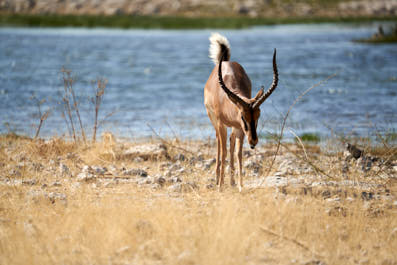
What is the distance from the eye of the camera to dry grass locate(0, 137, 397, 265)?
5207mm

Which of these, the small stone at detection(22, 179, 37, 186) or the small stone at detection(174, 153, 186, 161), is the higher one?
the small stone at detection(22, 179, 37, 186)

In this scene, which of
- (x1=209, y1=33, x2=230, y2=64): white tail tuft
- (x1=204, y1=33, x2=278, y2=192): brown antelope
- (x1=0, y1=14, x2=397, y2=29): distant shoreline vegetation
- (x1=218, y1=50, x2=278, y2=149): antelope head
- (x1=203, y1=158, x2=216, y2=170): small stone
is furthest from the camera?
(x1=0, y1=14, x2=397, y2=29): distant shoreline vegetation

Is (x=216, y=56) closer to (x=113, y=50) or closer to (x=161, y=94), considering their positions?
(x=161, y=94)

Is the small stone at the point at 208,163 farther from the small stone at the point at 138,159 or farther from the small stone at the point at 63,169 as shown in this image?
the small stone at the point at 63,169

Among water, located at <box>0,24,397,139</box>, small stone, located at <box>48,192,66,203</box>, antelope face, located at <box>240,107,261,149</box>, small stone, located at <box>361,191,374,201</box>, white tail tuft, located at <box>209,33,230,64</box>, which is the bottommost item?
water, located at <box>0,24,397,139</box>

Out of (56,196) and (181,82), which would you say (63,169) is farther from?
(181,82)

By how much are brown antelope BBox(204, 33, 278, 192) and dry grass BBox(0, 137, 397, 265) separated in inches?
25.6

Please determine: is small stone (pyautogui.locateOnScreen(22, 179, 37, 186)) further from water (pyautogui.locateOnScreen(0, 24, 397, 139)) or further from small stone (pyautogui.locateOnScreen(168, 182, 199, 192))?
water (pyautogui.locateOnScreen(0, 24, 397, 139))

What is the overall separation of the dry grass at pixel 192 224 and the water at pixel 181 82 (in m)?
1.69

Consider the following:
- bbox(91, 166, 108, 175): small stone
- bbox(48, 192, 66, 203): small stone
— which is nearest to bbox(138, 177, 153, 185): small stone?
bbox(91, 166, 108, 175): small stone

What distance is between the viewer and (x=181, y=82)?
21.5 meters

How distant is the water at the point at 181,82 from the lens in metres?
13.6

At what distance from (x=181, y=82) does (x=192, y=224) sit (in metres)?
16.0

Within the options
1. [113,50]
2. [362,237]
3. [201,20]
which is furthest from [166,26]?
[362,237]
